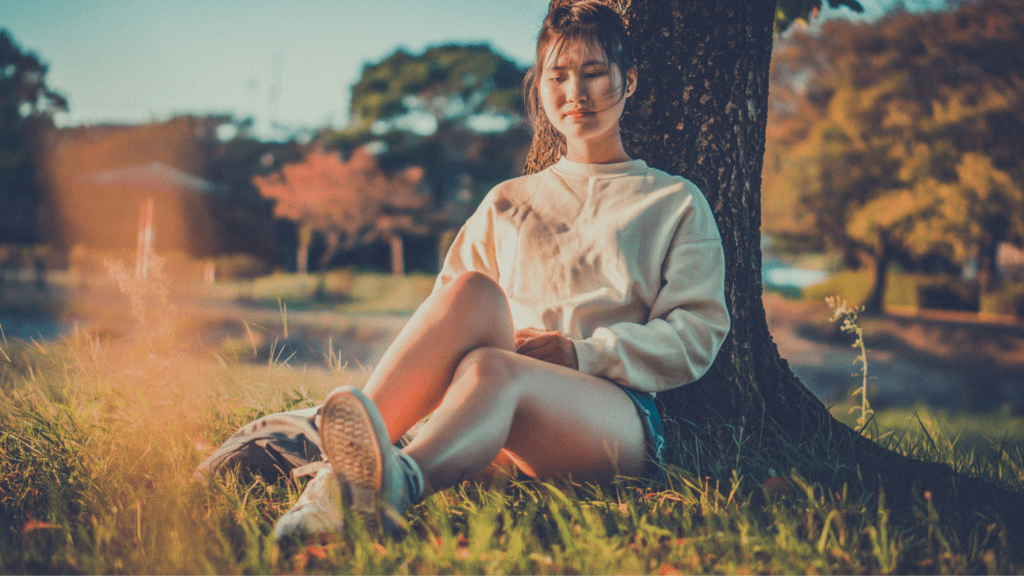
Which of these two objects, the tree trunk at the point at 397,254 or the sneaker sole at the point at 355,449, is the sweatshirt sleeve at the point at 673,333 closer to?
the sneaker sole at the point at 355,449

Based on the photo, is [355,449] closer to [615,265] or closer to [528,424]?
[528,424]

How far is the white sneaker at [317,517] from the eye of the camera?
1.31m

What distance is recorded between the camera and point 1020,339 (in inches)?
467

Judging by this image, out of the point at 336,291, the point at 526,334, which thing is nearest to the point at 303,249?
the point at 336,291

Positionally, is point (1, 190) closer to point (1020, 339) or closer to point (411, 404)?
point (411, 404)

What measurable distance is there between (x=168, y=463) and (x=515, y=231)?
1256 mm

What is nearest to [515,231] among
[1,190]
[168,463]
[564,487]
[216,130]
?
[564,487]

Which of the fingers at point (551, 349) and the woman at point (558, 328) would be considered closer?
the woman at point (558, 328)

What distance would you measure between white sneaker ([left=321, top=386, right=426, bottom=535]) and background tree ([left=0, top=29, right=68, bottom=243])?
21644 mm

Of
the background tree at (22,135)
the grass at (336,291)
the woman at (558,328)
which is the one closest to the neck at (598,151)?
the woman at (558,328)

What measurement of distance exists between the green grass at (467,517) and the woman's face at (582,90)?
1.01 metres

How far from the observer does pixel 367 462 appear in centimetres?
123

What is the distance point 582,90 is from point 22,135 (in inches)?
929

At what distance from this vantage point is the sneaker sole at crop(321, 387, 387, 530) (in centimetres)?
122
